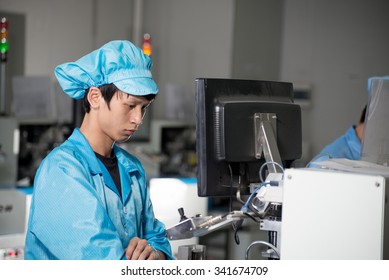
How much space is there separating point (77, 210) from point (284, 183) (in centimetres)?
49

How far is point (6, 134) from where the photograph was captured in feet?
12.6

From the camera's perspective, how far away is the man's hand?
5.34 ft

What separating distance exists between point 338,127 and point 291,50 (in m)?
0.76

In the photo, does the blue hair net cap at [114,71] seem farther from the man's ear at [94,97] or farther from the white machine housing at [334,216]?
the white machine housing at [334,216]

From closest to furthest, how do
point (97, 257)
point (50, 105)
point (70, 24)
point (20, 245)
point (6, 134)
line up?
1. point (97, 257)
2. point (20, 245)
3. point (6, 134)
4. point (50, 105)
5. point (70, 24)

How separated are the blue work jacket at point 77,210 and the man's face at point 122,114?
0.08 metres

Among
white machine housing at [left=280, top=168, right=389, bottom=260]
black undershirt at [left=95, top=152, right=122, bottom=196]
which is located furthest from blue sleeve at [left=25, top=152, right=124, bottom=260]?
white machine housing at [left=280, top=168, right=389, bottom=260]

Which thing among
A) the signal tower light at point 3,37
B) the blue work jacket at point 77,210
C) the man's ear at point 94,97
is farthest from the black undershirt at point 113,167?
the signal tower light at point 3,37

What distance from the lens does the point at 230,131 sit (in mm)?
1767

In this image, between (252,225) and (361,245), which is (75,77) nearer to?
(361,245)

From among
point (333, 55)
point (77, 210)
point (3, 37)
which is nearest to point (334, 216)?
point (77, 210)

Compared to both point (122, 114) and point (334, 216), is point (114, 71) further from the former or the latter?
point (334, 216)

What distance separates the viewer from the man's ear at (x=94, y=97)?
176 centimetres
